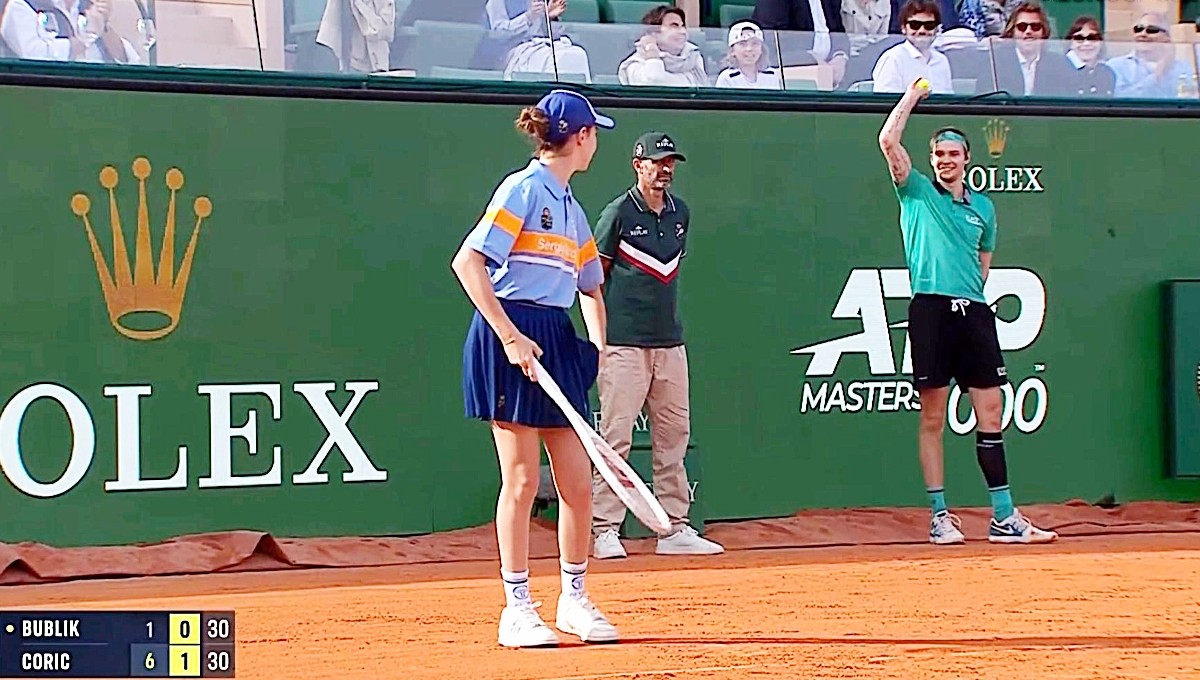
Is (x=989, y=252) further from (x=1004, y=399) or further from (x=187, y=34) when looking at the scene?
(x=187, y=34)

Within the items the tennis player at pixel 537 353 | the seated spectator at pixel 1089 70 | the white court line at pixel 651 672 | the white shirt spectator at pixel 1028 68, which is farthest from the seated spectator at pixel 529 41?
the white court line at pixel 651 672

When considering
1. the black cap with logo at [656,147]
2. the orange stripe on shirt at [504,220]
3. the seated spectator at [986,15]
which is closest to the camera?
the orange stripe on shirt at [504,220]

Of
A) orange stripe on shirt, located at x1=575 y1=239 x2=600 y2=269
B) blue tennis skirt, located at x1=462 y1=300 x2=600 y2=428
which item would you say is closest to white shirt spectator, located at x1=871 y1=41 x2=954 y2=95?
orange stripe on shirt, located at x1=575 y1=239 x2=600 y2=269

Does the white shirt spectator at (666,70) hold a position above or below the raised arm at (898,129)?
above

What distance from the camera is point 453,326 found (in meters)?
10.0

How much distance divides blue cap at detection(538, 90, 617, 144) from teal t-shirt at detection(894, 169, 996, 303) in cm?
341

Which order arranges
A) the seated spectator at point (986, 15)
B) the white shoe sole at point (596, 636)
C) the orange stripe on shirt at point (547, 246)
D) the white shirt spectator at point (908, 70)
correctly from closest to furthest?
the orange stripe on shirt at point (547, 246)
the white shoe sole at point (596, 636)
the white shirt spectator at point (908, 70)
the seated spectator at point (986, 15)

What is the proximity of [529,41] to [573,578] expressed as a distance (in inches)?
183

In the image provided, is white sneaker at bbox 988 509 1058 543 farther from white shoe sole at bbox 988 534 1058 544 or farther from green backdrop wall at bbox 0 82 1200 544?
green backdrop wall at bbox 0 82 1200 544

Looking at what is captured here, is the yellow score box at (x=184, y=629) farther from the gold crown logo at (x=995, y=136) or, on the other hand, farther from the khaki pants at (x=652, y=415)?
the gold crown logo at (x=995, y=136)

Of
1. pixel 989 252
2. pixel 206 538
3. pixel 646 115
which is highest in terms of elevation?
pixel 646 115

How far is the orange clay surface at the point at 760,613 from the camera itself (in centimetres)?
619

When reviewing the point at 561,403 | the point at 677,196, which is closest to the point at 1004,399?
the point at 677,196

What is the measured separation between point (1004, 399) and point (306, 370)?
4.14 meters
